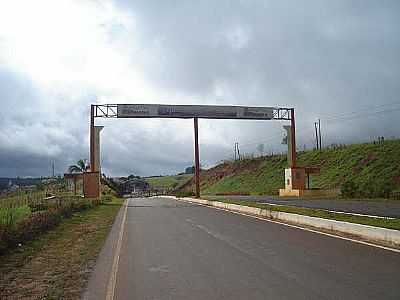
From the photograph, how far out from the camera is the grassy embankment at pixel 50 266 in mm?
8430

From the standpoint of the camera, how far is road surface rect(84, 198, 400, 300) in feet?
25.3

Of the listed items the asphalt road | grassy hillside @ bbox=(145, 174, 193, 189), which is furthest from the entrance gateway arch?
grassy hillside @ bbox=(145, 174, 193, 189)

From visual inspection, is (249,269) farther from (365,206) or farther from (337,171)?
(337,171)

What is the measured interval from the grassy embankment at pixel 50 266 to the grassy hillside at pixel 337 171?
2952cm

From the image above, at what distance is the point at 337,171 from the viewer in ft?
212

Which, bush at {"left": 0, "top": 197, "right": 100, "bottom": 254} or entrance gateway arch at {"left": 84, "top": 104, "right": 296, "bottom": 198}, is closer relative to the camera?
bush at {"left": 0, "top": 197, "right": 100, "bottom": 254}

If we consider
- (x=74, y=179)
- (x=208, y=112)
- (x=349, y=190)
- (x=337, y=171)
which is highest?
(x=208, y=112)

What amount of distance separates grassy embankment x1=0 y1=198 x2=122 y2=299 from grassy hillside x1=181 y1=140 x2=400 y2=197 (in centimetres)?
2952

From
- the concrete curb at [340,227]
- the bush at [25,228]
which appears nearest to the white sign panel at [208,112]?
the concrete curb at [340,227]

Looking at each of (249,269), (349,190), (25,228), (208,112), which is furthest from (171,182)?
(249,269)

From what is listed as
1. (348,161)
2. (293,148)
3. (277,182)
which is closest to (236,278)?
(293,148)

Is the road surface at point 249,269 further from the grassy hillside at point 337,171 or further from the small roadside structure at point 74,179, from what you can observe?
the small roadside structure at point 74,179

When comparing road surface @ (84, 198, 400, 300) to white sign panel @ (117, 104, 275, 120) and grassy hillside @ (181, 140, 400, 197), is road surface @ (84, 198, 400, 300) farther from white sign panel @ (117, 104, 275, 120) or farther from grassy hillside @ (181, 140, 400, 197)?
white sign panel @ (117, 104, 275, 120)

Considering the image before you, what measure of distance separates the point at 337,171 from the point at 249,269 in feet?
188
